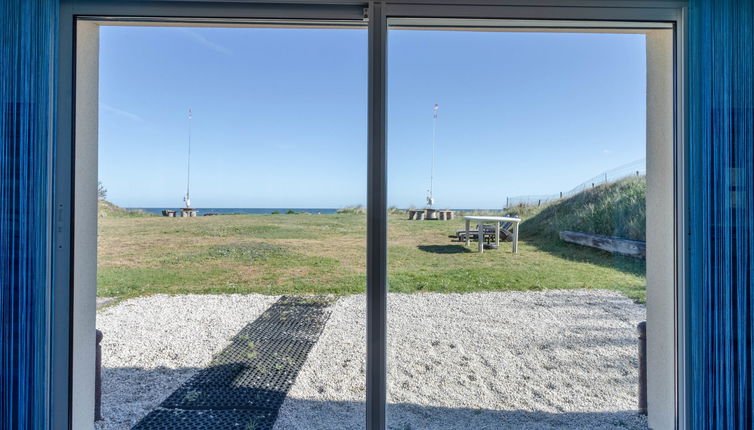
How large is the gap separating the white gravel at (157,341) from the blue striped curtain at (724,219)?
164 cm

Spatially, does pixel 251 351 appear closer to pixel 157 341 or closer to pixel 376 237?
pixel 157 341

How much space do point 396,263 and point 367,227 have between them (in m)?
0.34

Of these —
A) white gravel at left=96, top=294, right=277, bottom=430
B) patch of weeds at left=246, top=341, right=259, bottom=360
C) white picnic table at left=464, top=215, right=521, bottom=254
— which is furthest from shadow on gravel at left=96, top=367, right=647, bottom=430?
white picnic table at left=464, top=215, right=521, bottom=254

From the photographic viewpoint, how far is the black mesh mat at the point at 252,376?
1330mm

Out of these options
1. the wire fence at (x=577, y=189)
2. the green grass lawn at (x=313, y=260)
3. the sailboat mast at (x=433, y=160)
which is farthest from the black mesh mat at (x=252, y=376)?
the wire fence at (x=577, y=189)

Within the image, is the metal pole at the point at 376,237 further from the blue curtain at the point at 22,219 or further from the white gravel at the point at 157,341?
the blue curtain at the point at 22,219

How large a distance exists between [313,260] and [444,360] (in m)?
0.76

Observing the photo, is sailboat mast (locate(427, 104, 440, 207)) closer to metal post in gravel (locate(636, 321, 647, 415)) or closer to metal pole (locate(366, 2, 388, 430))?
metal pole (locate(366, 2, 388, 430))

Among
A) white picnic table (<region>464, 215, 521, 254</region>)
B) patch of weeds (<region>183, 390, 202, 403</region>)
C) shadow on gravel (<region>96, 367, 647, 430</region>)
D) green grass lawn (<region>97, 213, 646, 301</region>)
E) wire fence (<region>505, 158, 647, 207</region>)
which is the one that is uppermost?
wire fence (<region>505, 158, 647, 207</region>)

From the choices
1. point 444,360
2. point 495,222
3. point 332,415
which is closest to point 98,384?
point 332,415

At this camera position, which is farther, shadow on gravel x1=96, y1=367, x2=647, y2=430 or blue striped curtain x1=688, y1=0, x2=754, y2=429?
shadow on gravel x1=96, y1=367, x2=647, y2=430

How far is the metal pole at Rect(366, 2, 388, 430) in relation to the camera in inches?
45.5

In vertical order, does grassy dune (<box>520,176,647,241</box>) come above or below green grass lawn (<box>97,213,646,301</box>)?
above

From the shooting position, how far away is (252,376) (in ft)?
4.68
